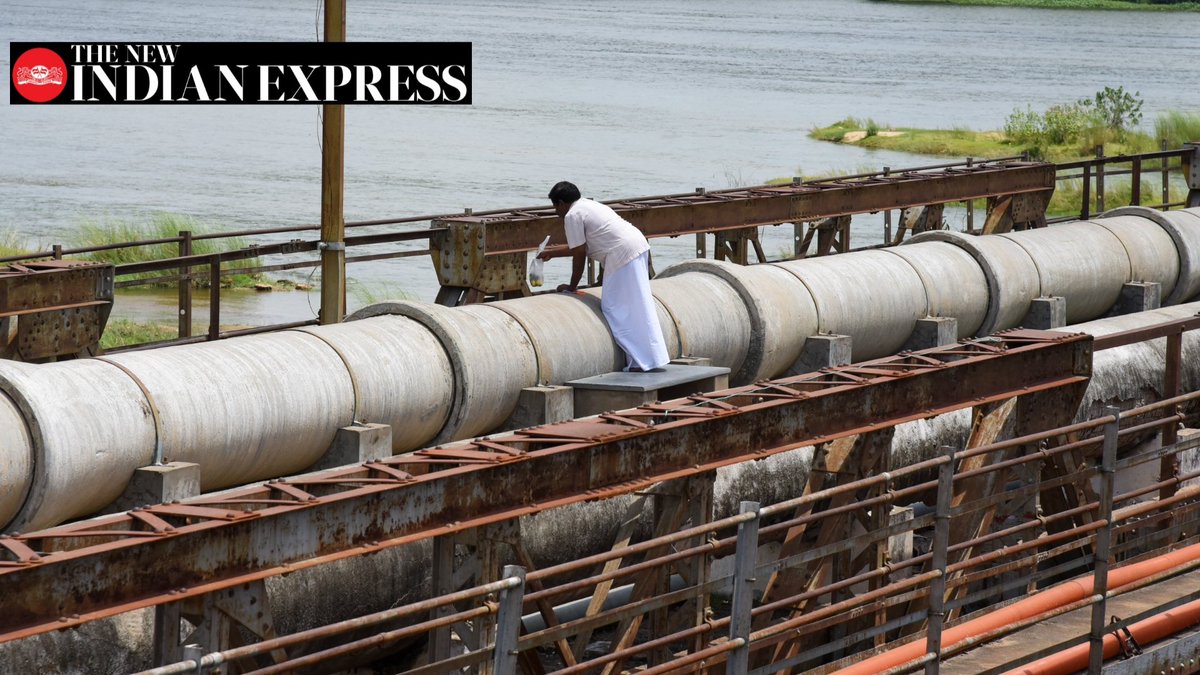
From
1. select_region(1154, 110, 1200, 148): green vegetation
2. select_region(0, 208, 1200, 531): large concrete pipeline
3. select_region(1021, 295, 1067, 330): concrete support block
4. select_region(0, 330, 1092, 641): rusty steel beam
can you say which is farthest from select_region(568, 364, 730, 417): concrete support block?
select_region(1154, 110, 1200, 148): green vegetation

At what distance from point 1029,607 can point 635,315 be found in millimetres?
3984

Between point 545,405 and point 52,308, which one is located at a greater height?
point 52,308

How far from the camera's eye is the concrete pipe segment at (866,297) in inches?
575

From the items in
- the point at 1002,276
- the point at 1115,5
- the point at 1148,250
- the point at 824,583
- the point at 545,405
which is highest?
the point at 1115,5

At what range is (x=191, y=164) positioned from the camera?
1834 inches

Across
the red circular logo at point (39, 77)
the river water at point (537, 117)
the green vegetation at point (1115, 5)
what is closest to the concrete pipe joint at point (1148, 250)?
the river water at point (537, 117)

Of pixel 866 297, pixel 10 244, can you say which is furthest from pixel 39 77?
pixel 866 297

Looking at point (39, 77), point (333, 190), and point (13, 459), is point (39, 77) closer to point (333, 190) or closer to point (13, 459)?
point (333, 190)

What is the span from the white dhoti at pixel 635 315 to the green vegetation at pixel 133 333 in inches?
395

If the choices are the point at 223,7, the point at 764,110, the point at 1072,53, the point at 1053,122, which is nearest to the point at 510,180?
the point at 1053,122

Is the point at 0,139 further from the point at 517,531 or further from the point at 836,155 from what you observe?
the point at 517,531

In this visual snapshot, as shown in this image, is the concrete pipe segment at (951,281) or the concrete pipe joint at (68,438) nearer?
the concrete pipe joint at (68,438)

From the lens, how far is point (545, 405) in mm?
11766

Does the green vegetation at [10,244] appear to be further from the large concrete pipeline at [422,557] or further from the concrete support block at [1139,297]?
the large concrete pipeline at [422,557]
